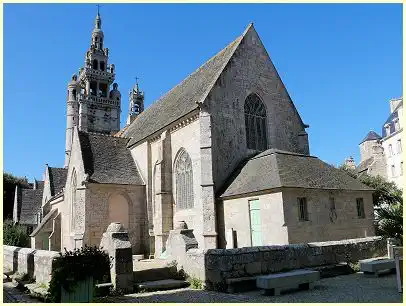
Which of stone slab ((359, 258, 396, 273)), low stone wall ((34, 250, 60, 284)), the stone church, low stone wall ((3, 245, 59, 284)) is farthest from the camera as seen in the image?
the stone church

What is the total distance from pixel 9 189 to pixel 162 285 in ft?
156

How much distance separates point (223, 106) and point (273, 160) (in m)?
4.16

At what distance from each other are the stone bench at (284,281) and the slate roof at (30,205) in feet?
115

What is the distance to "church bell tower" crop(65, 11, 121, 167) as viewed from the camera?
1810 inches

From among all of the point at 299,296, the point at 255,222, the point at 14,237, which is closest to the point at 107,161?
the point at 14,237

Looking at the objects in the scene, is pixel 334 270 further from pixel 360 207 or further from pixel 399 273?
pixel 360 207

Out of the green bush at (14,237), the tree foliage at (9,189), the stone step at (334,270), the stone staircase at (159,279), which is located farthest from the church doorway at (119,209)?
the tree foliage at (9,189)

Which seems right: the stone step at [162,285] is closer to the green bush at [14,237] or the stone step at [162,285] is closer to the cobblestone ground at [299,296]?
the cobblestone ground at [299,296]

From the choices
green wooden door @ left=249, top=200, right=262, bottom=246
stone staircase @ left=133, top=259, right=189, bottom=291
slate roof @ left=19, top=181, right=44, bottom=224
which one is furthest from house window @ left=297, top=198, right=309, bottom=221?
slate roof @ left=19, top=181, right=44, bottom=224

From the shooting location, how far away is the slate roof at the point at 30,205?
38.8 m

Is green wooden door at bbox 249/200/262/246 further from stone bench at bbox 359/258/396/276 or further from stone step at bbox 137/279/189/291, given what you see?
stone step at bbox 137/279/189/291

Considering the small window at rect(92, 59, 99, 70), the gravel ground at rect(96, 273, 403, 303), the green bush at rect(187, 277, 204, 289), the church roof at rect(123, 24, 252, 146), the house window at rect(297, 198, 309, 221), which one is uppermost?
the small window at rect(92, 59, 99, 70)

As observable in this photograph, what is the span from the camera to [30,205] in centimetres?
4056

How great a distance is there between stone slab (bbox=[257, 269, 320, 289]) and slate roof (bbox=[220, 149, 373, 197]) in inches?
193
